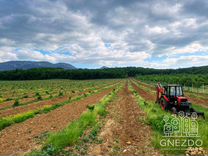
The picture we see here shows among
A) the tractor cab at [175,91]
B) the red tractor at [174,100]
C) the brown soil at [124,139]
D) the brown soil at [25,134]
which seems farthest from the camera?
the tractor cab at [175,91]

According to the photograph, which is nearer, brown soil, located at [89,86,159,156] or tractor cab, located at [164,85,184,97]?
brown soil, located at [89,86,159,156]

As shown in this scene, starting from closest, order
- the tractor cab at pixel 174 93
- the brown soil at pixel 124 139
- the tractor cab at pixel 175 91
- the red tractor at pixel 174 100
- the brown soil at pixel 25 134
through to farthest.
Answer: the brown soil at pixel 124 139 < the brown soil at pixel 25 134 < the red tractor at pixel 174 100 < the tractor cab at pixel 174 93 < the tractor cab at pixel 175 91

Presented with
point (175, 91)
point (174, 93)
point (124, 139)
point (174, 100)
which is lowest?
point (124, 139)

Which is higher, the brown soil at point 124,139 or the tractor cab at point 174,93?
the tractor cab at point 174,93

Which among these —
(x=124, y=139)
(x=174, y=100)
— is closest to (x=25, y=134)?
(x=124, y=139)

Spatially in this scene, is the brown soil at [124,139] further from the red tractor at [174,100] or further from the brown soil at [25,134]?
the red tractor at [174,100]

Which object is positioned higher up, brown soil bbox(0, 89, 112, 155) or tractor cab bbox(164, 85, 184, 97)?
tractor cab bbox(164, 85, 184, 97)

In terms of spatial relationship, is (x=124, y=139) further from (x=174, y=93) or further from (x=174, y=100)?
(x=174, y=93)

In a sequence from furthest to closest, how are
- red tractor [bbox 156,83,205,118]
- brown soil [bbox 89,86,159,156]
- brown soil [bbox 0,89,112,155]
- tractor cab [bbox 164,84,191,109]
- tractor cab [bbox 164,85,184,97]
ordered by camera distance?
tractor cab [bbox 164,85,184,97]
tractor cab [bbox 164,84,191,109]
red tractor [bbox 156,83,205,118]
brown soil [bbox 0,89,112,155]
brown soil [bbox 89,86,159,156]

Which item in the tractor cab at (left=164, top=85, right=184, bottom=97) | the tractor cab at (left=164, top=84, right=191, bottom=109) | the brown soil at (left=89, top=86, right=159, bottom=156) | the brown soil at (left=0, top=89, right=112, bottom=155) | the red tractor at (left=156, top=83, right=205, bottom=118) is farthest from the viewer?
the tractor cab at (left=164, top=85, right=184, bottom=97)

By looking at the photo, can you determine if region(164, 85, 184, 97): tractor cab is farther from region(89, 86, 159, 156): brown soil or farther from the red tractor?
region(89, 86, 159, 156): brown soil

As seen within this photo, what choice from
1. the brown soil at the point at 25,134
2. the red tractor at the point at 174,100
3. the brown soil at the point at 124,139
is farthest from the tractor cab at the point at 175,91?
the brown soil at the point at 25,134

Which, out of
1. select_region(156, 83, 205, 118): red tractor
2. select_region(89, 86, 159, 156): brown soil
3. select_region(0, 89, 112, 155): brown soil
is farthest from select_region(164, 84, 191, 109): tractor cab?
select_region(0, 89, 112, 155): brown soil

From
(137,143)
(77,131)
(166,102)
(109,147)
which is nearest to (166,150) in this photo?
(137,143)
